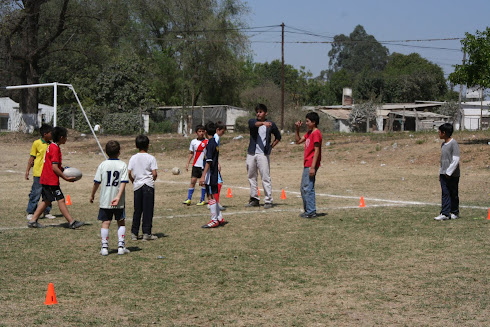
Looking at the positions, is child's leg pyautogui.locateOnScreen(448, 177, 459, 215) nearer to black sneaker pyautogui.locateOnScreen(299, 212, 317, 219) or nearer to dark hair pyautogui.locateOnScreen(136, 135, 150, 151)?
→ black sneaker pyautogui.locateOnScreen(299, 212, 317, 219)


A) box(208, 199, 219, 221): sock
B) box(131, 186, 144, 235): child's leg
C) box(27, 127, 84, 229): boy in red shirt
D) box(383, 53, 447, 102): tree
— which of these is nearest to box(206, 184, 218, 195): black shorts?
box(208, 199, 219, 221): sock

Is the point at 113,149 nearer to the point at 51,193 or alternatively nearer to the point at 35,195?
the point at 51,193

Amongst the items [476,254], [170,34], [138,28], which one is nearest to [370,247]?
[476,254]

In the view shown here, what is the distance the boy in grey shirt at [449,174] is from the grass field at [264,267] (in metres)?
0.25

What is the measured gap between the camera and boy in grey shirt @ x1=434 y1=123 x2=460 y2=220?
10586 mm

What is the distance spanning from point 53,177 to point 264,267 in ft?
15.1

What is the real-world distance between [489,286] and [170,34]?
173 feet

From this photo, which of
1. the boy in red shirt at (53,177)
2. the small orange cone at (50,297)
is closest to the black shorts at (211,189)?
the boy in red shirt at (53,177)

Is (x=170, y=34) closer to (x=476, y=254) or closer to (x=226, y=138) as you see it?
(x=226, y=138)

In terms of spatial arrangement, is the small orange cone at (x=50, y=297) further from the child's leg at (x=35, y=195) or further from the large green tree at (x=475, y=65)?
the large green tree at (x=475, y=65)

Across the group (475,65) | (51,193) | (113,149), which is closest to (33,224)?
(51,193)

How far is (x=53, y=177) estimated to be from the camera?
10453 mm

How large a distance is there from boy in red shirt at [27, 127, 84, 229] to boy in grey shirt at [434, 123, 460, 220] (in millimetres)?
6221

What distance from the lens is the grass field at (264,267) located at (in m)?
5.73
